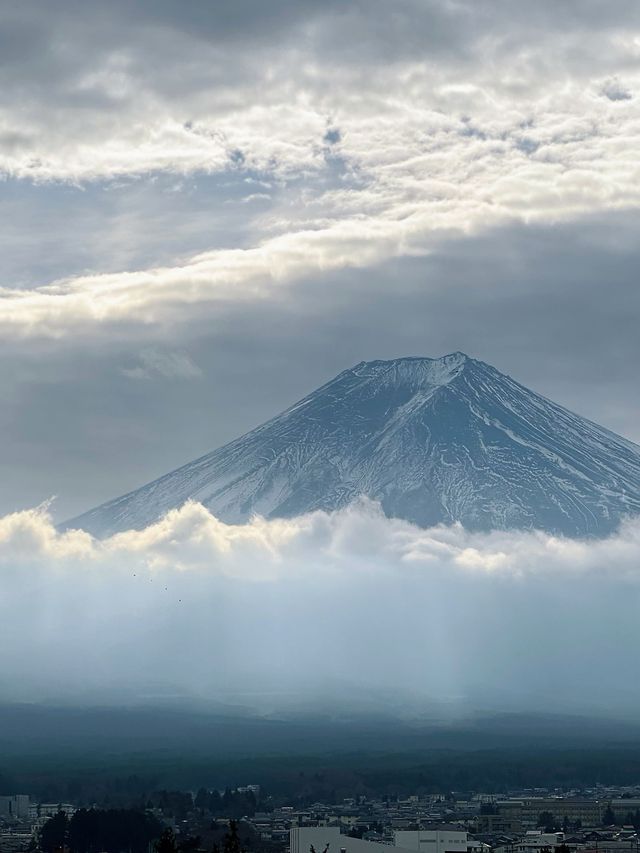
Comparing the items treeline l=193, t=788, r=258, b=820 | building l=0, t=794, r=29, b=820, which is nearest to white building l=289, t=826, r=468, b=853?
treeline l=193, t=788, r=258, b=820

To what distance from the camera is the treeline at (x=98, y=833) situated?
104 m

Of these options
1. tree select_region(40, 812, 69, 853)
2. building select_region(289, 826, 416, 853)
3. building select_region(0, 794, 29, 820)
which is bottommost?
building select_region(289, 826, 416, 853)

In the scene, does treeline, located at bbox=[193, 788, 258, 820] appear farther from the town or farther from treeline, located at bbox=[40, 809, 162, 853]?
treeline, located at bbox=[40, 809, 162, 853]

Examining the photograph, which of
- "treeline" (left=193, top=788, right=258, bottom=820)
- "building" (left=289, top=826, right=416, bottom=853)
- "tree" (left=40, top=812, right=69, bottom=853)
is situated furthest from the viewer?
"treeline" (left=193, top=788, right=258, bottom=820)

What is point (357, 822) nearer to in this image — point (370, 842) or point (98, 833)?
point (98, 833)

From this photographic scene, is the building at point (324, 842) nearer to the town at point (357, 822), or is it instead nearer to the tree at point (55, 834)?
the town at point (357, 822)

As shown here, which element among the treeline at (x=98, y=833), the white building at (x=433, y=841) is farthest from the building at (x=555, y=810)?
the white building at (x=433, y=841)

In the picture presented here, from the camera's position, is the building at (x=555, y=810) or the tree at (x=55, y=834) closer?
the tree at (x=55, y=834)

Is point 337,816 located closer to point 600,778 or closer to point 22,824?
point 22,824

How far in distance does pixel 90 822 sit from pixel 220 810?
35.9 metres

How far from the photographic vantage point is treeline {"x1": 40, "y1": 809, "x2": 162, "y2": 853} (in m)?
104

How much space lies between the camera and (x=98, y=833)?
10594cm

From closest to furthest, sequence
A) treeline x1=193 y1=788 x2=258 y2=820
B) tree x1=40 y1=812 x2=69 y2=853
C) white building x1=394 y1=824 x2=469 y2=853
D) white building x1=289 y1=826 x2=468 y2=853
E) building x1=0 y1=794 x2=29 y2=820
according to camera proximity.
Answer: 1. white building x1=289 y1=826 x2=468 y2=853
2. white building x1=394 y1=824 x2=469 y2=853
3. tree x1=40 y1=812 x2=69 y2=853
4. building x1=0 y1=794 x2=29 y2=820
5. treeline x1=193 y1=788 x2=258 y2=820

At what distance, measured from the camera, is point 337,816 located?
134250mm
